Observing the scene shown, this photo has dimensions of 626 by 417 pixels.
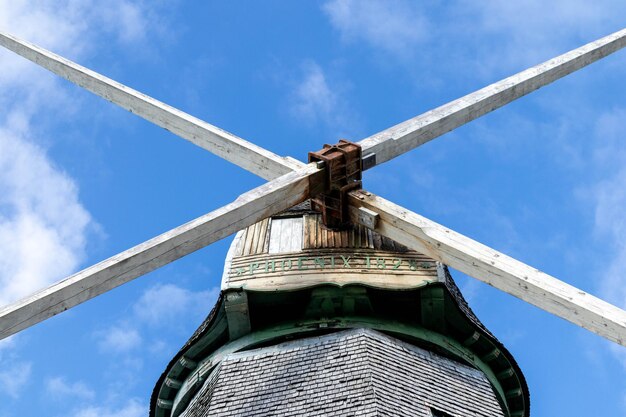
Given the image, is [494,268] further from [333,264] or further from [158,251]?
[158,251]

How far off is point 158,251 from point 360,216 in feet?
9.51

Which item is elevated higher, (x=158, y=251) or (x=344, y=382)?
(x=158, y=251)

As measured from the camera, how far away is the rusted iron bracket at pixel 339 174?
564 inches

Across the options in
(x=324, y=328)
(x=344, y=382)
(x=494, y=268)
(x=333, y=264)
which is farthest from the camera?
(x=333, y=264)


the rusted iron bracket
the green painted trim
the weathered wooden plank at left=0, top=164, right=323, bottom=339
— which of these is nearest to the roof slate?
the green painted trim

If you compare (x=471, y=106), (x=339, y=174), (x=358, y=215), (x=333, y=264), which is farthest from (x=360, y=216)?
(x=471, y=106)

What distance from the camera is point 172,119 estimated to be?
16953 millimetres

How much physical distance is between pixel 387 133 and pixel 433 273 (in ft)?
5.87

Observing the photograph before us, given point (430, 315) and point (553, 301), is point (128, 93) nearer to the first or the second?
point (430, 315)

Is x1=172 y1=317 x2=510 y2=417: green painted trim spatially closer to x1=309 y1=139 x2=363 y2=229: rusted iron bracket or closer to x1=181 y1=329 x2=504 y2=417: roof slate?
x1=181 y1=329 x2=504 y2=417: roof slate

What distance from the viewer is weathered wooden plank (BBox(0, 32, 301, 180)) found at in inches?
620

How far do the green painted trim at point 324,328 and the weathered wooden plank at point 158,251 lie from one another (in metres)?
1.56

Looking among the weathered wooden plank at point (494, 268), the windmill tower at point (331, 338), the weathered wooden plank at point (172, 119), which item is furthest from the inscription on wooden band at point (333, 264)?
the weathered wooden plank at point (172, 119)

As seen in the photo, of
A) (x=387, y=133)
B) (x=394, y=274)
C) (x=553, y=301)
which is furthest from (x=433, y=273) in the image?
(x=553, y=301)
